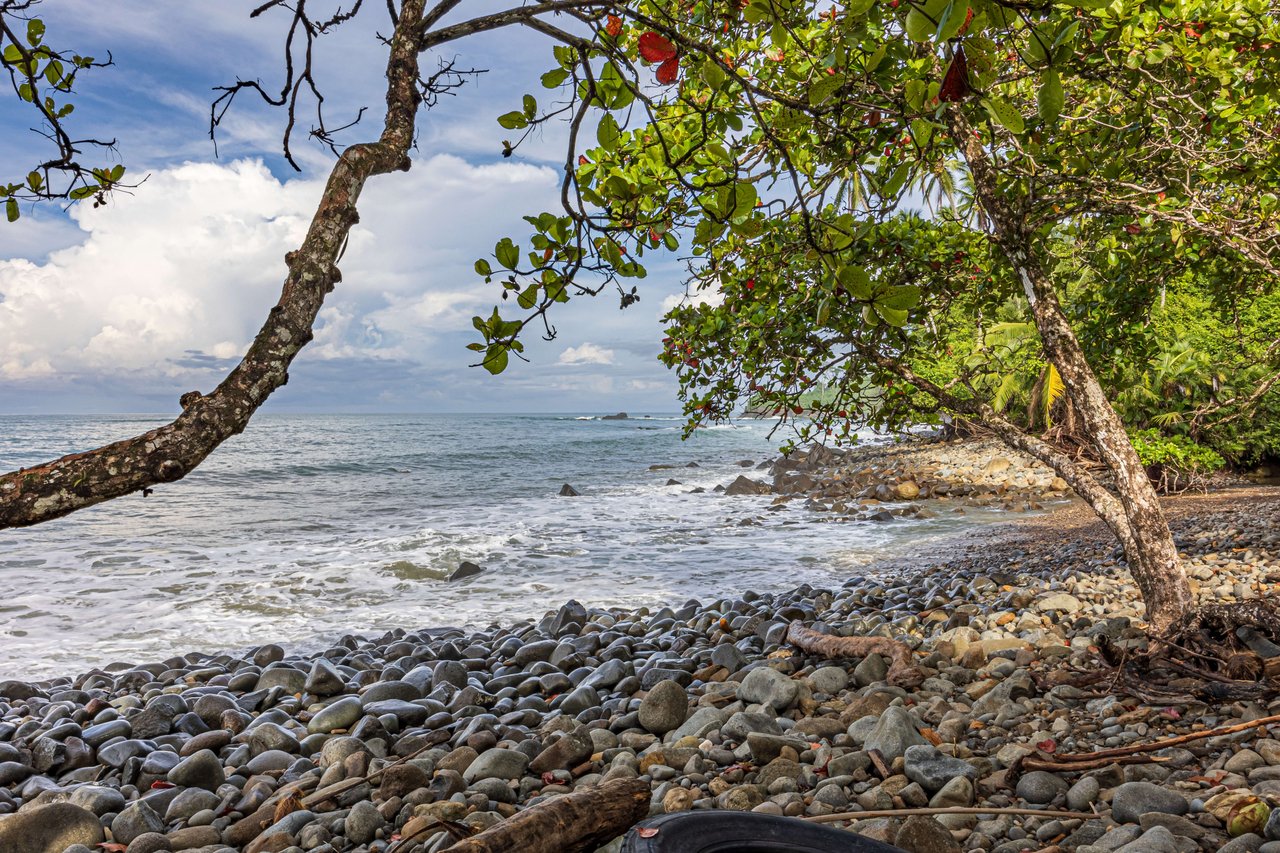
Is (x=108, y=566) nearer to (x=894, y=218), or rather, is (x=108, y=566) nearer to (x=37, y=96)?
(x=37, y=96)

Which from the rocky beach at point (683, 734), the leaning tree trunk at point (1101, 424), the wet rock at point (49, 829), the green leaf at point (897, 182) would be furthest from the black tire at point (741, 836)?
the leaning tree trunk at point (1101, 424)

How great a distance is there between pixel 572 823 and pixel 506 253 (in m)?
2.02

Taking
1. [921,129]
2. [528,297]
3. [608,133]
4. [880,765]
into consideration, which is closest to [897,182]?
[921,129]

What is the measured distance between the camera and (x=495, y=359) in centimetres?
210

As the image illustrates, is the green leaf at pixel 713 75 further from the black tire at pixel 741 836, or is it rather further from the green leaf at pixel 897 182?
the black tire at pixel 741 836

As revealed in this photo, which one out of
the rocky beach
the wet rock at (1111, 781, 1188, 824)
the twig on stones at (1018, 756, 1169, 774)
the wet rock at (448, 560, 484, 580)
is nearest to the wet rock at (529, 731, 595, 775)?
the rocky beach

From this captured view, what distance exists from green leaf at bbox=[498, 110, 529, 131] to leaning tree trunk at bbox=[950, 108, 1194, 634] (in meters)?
3.96

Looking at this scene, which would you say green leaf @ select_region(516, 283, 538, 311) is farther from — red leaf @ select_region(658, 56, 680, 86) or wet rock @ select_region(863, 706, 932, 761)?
wet rock @ select_region(863, 706, 932, 761)

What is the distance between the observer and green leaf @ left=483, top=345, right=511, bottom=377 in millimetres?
2096

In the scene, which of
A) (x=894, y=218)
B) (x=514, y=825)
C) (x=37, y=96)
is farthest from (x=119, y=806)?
(x=894, y=218)

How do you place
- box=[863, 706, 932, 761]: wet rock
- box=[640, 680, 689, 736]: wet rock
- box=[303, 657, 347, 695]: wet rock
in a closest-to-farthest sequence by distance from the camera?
box=[863, 706, 932, 761]: wet rock → box=[640, 680, 689, 736]: wet rock → box=[303, 657, 347, 695]: wet rock

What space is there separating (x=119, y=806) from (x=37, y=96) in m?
3.63

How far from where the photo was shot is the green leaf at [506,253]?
2.05 meters

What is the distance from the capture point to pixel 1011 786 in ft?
11.0
